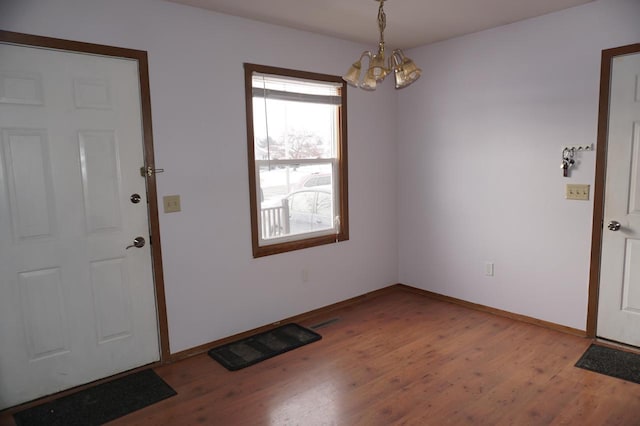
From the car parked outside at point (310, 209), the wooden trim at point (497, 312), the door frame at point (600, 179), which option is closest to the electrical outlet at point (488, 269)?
the wooden trim at point (497, 312)

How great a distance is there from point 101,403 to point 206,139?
183cm

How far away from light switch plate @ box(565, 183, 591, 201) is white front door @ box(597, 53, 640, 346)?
0.13 meters

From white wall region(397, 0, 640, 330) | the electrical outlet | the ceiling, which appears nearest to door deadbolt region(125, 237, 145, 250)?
the ceiling

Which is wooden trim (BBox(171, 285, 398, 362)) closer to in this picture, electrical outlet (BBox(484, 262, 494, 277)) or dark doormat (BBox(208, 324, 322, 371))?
dark doormat (BBox(208, 324, 322, 371))

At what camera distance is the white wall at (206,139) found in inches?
106

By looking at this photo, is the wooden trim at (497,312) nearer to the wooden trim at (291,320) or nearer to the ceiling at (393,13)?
the wooden trim at (291,320)

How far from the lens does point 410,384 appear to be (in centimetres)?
268

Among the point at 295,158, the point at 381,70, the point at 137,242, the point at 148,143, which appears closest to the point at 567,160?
the point at 381,70

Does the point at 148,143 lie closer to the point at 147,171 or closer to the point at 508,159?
the point at 147,171

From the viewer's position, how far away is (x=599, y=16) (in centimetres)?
301

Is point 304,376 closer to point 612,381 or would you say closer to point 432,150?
point 612,381

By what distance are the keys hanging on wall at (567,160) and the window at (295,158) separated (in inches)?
70.2

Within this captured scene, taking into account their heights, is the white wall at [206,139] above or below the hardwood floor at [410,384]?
above

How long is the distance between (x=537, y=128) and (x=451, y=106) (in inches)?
32.9
